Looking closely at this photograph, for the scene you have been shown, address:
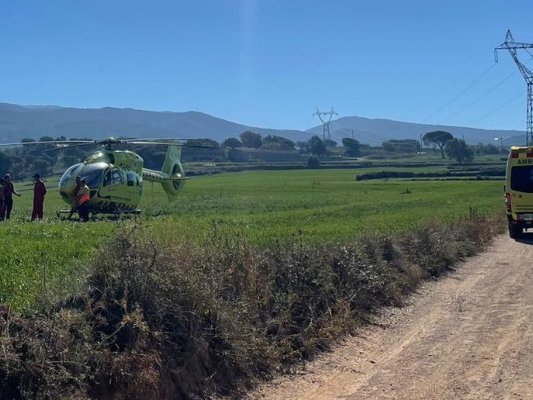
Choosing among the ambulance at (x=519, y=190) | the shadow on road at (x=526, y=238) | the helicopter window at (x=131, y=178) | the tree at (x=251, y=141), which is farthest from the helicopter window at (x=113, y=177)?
the tree at (x=251, y=141)

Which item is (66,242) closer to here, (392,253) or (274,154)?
(392,253)

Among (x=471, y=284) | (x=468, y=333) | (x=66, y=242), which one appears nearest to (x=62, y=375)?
(x=468, y=333)

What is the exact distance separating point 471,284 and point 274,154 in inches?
5578

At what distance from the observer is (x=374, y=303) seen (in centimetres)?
1101

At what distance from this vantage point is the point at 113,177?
85.1 feet

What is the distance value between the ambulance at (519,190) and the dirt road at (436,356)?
10459 mm

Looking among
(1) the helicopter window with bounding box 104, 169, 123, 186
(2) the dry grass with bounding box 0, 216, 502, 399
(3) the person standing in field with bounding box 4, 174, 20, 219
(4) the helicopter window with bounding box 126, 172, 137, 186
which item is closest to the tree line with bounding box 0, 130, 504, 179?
(3) the person standing in field with bounding box 4, 174, 20, 219

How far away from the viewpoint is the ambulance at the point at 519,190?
22.8 metres

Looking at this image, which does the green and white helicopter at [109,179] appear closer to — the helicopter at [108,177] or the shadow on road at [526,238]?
the helicopter at [108,177]

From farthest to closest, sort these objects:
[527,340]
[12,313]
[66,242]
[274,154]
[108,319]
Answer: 1. [274,154]
2. [66,242]
3. [527,340]
4. [108,319]
5. [12,313]

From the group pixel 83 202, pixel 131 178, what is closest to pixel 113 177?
pixel 131 178

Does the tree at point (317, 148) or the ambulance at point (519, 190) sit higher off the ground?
the tree at point (317, 148)

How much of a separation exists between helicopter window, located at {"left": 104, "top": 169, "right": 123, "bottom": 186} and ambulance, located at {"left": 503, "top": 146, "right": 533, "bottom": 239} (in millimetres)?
13449

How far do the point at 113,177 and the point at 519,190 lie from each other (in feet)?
45.5
